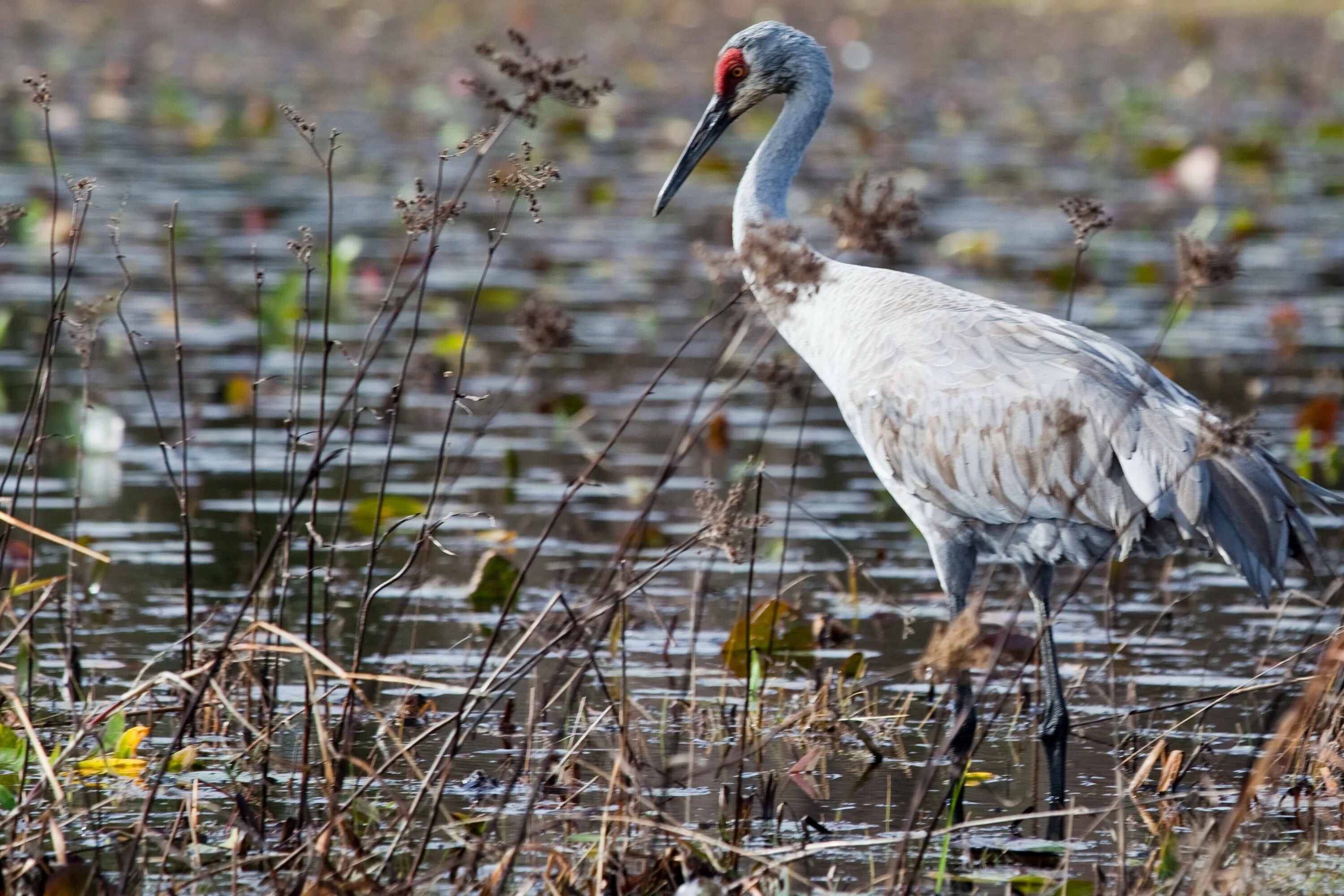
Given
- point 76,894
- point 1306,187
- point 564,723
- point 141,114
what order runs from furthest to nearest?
point 141,114 → point 1306,187 → point 564,723 → point 76,894

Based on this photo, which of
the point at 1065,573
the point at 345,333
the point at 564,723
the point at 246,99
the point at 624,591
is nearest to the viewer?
the point at 624,591

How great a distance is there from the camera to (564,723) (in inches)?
185

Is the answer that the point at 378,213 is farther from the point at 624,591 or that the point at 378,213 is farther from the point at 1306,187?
the point at 624,591

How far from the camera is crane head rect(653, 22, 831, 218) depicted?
255 inches

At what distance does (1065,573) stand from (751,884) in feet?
12.4

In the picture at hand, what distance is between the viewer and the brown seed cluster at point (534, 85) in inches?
167

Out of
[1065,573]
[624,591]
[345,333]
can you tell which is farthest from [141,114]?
[624,591]

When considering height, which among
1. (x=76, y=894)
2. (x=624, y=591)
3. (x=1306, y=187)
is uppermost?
(x=1306, y=187)

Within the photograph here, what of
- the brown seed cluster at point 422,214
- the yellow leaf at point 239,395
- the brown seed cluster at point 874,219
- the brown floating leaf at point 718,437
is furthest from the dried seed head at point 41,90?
the yellow leaf at point 239,395

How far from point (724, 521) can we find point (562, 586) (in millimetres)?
2505

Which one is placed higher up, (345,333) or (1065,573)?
(345,333)

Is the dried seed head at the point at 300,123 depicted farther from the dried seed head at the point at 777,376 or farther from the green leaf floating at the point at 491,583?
the green leaf floating at the point at 491,583

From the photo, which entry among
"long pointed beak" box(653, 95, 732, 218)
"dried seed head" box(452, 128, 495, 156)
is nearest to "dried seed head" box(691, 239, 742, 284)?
"dried seed head" box(452, 128, 495, 156)

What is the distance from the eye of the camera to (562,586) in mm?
6641
